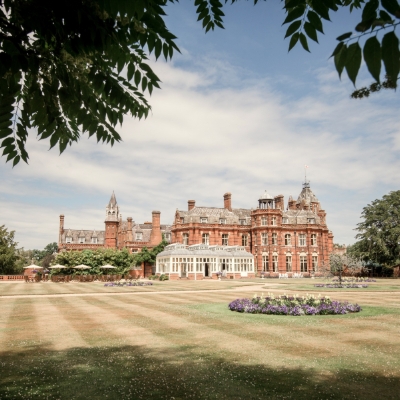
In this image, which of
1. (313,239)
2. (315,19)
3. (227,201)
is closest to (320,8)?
(315,19)

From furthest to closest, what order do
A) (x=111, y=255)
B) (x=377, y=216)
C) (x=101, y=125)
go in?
1. (x=377, y=216)
2. (x=111, y=255)
3. (x=101, y=125)

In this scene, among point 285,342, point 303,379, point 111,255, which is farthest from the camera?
point 111,255

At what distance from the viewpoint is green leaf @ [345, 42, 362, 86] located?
7.06 feet

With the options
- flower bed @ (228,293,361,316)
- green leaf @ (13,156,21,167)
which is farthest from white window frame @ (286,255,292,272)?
green leaf @ (13,156,21,167)

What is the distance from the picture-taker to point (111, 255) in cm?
5088

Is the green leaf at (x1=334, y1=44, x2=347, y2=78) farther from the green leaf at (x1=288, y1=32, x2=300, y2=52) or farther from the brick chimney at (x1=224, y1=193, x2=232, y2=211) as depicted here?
the brick chimney at (x1=224, y1=193, x2=232, y2=211)

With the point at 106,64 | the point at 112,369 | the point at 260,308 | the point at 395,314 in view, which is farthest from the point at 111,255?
the point at 106,64

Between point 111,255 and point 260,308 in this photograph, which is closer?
point 260,308

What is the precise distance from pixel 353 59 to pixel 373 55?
12cm

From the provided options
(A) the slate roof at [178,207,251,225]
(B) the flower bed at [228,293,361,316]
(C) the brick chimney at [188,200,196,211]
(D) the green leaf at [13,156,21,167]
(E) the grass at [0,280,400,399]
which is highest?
(C) the brick chimney at [188,200,196,211]

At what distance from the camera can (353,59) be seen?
215 cm

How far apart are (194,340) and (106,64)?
8.63 meters

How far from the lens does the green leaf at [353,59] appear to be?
2.15 meters

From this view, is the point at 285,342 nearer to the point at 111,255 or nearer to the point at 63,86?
the point at 63,86
